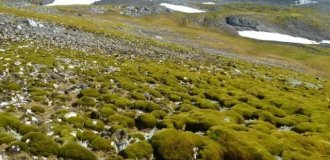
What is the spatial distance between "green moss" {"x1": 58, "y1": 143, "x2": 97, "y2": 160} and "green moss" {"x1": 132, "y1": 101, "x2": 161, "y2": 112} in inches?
370

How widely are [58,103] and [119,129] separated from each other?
505cm

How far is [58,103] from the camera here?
2495cm

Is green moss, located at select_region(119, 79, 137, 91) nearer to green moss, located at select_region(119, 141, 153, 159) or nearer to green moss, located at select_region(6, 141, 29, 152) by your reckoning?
green moss, located at select_region(119, 141, 153, 159)

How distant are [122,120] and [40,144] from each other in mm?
6454

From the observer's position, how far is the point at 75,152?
59.5ft

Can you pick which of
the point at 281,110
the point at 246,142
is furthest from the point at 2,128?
the point at 281,110

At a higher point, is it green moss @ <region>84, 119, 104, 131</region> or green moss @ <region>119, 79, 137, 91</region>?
green moss @ <region>84, 119, 104, 131</region>

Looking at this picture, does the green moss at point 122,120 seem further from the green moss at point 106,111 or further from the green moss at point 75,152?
the green moss at point 75,152

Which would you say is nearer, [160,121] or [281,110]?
[160,121]

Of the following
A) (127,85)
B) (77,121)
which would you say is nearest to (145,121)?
(77,121)

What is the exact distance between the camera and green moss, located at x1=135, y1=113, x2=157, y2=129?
2431 cm

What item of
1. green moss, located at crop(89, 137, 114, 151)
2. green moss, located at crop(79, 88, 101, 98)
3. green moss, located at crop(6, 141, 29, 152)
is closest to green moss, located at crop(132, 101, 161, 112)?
green moss, located at crop(79, 88, 101, 98)

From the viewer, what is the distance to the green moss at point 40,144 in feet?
58.2

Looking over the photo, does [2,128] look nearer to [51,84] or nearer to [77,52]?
[51,84]
